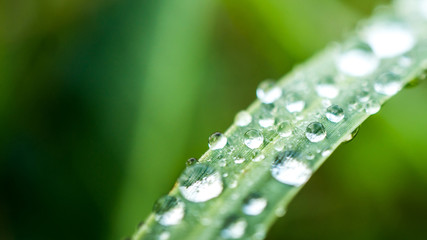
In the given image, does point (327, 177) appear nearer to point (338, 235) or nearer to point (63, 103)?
point (338, 235)

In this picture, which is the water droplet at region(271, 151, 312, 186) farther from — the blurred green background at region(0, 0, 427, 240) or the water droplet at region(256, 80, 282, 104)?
the blurred green background at region(0, 0, 427, 240)

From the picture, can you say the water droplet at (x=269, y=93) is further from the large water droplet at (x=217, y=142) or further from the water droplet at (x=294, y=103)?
the large water droplet at (x=217, y=142)

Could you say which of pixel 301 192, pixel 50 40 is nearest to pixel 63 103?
pixel 50 40

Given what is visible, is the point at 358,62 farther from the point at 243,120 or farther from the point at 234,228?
the point at 234,228

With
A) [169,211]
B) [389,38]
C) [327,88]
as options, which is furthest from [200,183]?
[389,38]

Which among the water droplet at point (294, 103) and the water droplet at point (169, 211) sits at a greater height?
the water droplet at point (294, 103)

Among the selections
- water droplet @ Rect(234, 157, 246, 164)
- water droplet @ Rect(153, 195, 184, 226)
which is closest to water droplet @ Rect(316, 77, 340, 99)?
water droplet @ Rect(234, 157, 246, 164)

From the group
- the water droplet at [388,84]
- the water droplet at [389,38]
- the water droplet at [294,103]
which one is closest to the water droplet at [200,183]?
the water droplet at [294,103]
